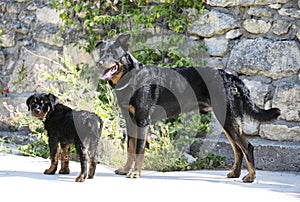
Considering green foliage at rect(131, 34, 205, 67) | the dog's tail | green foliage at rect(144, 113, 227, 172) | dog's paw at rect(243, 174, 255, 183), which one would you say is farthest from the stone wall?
dog's paw at rect(243, 174, 255, 183)

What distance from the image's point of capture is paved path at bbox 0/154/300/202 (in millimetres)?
3402

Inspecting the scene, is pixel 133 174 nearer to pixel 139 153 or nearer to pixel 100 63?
pixel 139 153

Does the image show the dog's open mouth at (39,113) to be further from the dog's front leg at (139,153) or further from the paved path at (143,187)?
the dog's front leg at (139,153)

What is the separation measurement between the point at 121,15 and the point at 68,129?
92.8 inches

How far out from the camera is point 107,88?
5762 mm

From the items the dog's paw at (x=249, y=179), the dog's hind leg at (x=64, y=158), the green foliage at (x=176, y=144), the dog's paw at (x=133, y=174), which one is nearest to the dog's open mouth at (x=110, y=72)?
the dog's hind leg at (x=64, y=158)

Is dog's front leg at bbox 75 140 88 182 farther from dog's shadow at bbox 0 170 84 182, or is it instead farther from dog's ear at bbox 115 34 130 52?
dog's ear at bbox 115 34 130 52

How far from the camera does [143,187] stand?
149 inches

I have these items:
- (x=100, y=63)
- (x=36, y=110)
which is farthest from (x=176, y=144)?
(x=36, y=110)

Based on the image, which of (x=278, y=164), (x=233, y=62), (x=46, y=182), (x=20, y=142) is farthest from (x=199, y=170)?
(x=20, y=142)

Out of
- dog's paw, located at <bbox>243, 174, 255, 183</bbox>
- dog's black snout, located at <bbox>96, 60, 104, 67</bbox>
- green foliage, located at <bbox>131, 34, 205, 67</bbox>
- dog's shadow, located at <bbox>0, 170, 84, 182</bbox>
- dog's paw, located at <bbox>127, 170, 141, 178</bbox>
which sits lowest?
dog's shadow, located at <bbox>0, 170, 84, 182</bbox>

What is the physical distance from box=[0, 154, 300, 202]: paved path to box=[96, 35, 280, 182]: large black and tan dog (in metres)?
0.22

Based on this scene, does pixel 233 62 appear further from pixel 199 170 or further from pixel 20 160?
pixel 20 160

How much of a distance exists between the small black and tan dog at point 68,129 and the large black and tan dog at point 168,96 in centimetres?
36
